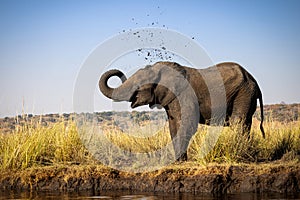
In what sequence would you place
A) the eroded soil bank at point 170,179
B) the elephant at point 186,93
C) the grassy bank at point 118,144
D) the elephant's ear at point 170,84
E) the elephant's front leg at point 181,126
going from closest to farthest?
the eroded soil bank at point 170,179 → the grassy bank at point 118,144 → the elephant's front leg at point 181,126 → the elephant at point 186,93 → the elephant's ear at point 170,84

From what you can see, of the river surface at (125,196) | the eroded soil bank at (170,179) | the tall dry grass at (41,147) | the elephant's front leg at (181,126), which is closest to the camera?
the river surface at (125,196)

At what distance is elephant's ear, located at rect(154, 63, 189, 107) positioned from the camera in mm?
10648

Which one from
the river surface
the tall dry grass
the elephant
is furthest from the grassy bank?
the river surface

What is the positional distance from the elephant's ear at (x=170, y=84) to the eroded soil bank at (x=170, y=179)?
1567 millimetres

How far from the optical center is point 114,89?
423 inches

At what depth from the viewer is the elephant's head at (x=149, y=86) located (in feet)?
35.0

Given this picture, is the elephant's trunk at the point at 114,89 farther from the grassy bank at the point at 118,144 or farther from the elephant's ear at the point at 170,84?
the grassy bank at the point at 118,144

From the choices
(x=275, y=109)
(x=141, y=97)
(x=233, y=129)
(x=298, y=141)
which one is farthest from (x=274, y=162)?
(x=275, y=109)

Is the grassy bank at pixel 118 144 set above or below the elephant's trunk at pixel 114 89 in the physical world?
below

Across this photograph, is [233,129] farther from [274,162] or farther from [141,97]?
[141,97]

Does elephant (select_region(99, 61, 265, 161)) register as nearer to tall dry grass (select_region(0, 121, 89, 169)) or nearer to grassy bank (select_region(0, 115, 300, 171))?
grassy bank (select_region(0, 115, 300, 171))

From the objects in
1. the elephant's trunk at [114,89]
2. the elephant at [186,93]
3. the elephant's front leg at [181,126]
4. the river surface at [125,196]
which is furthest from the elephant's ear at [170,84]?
the river surface at [125,196]

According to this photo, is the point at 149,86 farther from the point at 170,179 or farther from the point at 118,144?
the point at 170,179

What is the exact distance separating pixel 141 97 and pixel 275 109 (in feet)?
85.6
